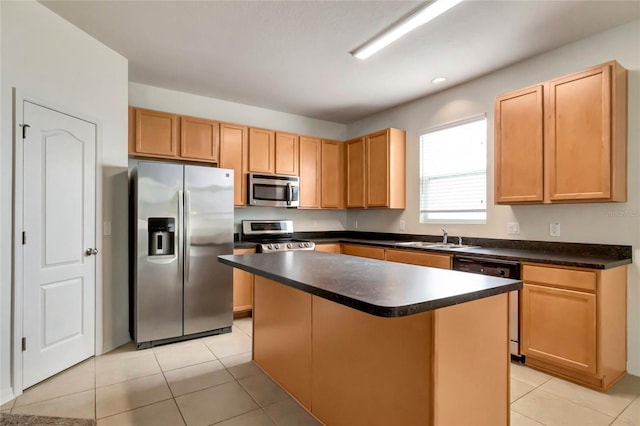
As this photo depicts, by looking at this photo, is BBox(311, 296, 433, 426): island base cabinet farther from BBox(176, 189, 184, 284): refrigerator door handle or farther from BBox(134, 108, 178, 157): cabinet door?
BBox(134, 108, 178, 157): cabinet door

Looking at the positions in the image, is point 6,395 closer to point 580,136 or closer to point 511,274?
point 511,274

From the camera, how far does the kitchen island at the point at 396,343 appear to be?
134cm

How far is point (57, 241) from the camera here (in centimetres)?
265

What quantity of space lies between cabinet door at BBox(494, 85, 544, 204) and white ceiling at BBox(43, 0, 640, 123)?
500 mm

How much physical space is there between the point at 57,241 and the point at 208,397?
5.66 feet

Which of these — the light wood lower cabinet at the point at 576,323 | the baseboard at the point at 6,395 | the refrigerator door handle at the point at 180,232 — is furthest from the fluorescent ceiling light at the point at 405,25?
the baseboard at the point at 6,395

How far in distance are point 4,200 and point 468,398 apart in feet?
10.1

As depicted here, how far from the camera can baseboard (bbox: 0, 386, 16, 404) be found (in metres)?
2.21

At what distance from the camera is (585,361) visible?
2395mm

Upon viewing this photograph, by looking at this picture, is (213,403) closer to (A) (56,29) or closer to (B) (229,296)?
(B) (229,296)

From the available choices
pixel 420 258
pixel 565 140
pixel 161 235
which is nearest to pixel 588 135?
pixel 565 140

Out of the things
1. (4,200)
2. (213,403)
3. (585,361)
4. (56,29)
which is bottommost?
(213,403)

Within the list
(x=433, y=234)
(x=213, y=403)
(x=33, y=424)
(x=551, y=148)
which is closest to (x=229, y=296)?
(x=213, y=403)

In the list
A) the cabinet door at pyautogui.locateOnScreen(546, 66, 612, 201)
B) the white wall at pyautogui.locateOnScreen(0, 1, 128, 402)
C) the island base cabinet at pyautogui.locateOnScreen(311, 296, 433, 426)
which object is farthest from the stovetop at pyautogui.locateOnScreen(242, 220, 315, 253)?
the cabinet door at pyautogui.locateOnScreen(546, 66, 612, 201)
